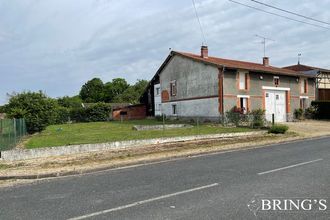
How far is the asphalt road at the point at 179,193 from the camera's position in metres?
6.22

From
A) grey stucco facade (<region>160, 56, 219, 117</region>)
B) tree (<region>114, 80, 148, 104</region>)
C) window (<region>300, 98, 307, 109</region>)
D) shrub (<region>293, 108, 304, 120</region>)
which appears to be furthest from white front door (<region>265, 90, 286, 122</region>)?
tree (<region>114, 80, 148, 104</region>)

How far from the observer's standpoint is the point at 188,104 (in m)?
A: 39.5

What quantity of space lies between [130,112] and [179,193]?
49.8 metres

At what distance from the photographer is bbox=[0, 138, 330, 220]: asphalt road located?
622 cm

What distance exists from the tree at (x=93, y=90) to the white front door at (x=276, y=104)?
7921 centimetres

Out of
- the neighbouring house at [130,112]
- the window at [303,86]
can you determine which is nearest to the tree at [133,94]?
the neighbouring house at [130,112]

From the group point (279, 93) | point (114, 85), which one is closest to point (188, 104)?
point (279, 93)

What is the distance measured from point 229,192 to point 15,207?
4328 millimetres

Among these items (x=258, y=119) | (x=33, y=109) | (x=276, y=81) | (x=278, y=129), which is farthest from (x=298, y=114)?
(x=33, y=109)

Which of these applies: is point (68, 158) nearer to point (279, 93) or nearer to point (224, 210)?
point (224, 210)

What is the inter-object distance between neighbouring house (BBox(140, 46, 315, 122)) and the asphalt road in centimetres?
2320

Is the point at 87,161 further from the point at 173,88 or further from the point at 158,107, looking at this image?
the point at 158,107

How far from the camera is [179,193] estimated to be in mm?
7676

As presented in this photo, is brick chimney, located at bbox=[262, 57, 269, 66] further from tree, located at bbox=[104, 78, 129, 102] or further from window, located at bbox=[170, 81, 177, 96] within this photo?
tree, located at bbox=[104, 78, 129, 102]
